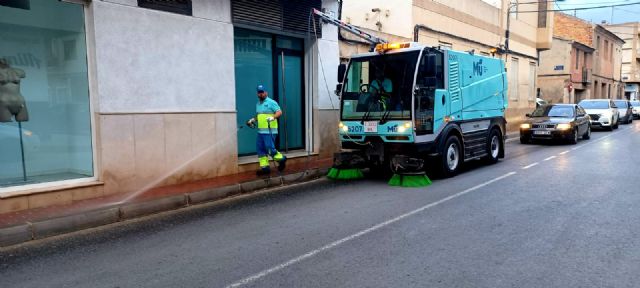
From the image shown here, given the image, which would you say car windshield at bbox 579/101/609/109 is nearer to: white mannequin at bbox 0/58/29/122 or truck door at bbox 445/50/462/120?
truck door at bbox 445/50/462/120

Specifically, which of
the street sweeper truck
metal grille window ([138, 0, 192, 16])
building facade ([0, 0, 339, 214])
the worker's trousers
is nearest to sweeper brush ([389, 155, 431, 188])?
the street sweeper truck

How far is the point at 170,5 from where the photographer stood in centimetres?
848

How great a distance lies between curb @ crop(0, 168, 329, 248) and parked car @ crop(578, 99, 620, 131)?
791 inches

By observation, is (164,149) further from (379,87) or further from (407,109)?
(407,109)

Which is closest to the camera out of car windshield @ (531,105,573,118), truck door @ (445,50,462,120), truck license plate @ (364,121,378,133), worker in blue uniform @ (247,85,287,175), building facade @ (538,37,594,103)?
truck license plate @ (364,121,378,133)

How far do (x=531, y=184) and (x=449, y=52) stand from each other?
3.17 meters

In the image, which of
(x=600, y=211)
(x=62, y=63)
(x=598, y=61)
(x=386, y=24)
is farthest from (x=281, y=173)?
(x=598, y=61)

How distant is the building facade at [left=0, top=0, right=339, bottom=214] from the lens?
284 inches

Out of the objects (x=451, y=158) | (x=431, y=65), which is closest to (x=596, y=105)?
(x=451, y=158)

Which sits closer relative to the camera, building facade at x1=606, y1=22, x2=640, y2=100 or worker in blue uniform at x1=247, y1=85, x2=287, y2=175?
worker in blue uniform at x1=247, y1=85, x2=287, y2=175

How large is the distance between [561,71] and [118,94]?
124 feet

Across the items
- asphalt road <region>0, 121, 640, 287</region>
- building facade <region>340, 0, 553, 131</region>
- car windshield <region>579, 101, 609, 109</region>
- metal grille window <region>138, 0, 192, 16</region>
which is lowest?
asphalt road <region>0, 121, 640, 287</region>

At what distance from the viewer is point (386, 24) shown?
1614 centimetres

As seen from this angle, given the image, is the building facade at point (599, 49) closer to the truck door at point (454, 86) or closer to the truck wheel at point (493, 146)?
the truck wheel at point (493, 146)
